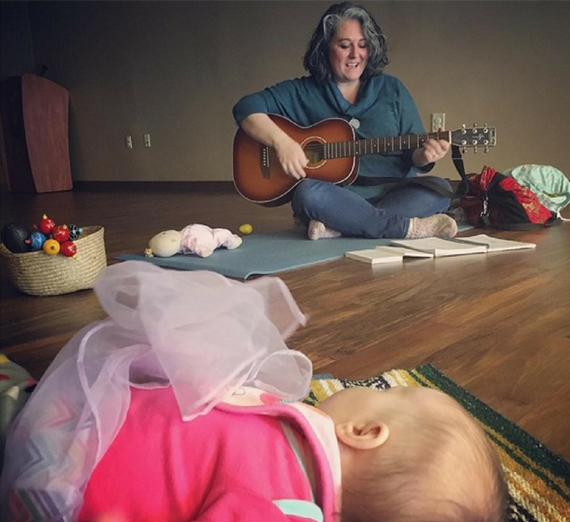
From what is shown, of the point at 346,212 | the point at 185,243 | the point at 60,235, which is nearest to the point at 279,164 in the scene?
the point at 346,212

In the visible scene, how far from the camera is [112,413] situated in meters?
0.51

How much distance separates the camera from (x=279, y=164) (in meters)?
2.10

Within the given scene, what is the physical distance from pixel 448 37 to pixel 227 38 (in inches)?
62.8

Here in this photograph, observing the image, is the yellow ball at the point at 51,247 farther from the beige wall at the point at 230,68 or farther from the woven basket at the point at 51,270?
the beige wall at the point at 230,68

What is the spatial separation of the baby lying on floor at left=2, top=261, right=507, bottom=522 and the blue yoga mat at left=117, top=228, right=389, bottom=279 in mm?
849

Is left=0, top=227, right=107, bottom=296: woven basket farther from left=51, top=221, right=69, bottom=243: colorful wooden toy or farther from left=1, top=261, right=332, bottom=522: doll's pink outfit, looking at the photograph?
left=1, top=261, right=332, bottom=522: doll's pink outfit

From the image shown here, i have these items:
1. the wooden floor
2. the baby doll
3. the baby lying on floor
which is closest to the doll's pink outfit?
the baby lying on floor

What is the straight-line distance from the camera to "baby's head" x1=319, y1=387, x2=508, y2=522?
46cm

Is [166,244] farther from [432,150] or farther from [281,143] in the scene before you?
[432,150]

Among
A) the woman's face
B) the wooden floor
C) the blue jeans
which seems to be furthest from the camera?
the woman's face

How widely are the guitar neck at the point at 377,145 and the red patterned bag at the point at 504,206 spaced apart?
0.32 meters

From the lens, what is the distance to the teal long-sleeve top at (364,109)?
207 centimetres

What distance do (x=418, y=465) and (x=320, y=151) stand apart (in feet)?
5.48

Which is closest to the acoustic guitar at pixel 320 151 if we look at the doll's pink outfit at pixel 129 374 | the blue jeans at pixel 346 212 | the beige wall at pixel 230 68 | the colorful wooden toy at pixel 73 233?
Result: the blue jeans at pixel 346 212
